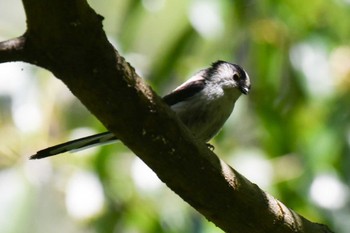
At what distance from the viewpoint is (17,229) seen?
330cm

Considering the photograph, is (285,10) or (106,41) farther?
(285,10)

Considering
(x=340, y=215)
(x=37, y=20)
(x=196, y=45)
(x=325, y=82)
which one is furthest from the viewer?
(x=196, y=45)

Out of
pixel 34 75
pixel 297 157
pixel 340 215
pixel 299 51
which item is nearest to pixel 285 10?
pixel 299 51

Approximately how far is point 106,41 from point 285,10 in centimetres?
175

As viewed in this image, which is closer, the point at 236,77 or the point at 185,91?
the point at 185,91

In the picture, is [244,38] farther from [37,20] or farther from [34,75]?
[37,20]

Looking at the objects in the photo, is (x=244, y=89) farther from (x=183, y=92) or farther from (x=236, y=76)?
(x=183, y=92)

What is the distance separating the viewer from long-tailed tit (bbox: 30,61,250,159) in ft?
12.2

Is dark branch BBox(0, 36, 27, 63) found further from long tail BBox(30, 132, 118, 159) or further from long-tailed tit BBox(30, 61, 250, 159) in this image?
long-tailed tit BBox(30, 61, 250, 159)

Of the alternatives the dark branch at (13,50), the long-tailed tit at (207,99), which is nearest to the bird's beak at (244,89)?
the long-tailed tit at (207,99)

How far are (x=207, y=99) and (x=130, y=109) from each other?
163cm

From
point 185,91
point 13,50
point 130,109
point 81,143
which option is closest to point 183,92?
point 185,91

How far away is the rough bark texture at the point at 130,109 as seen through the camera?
2.12m

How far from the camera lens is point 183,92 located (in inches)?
152
